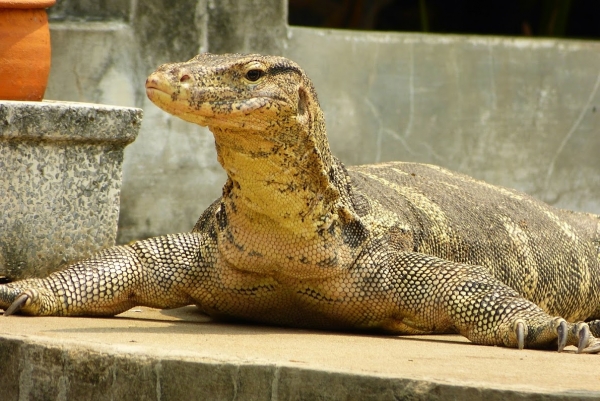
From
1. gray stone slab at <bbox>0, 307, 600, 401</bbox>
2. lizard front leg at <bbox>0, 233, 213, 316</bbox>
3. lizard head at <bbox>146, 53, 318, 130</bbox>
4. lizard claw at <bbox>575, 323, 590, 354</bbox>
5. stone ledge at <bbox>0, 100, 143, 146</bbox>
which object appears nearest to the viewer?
gray stone slab at <bbox>0, 307, 600, 401</bbox>

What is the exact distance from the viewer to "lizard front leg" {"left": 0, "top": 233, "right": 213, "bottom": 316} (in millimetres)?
5789

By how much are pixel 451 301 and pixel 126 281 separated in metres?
1.77

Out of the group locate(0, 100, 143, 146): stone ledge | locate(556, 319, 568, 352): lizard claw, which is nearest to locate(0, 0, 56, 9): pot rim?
locate(0, 100, 143, 146): stone ledge

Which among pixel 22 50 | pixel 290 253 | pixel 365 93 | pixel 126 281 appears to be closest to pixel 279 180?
pixel 290 253

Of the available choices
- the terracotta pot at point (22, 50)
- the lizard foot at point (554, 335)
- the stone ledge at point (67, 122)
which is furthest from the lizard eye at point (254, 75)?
the terracotta pot at point (22, 50)

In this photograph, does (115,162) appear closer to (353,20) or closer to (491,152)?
(491,152)

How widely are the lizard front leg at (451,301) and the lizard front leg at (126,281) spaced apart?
987mm

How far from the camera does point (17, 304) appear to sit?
18.5 ft

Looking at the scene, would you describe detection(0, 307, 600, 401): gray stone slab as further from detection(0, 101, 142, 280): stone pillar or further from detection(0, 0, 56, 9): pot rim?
detection(0, 0, 56, 9): pot rim

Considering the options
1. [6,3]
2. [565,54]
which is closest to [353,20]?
[565,54]

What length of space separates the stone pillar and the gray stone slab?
1.24 meters

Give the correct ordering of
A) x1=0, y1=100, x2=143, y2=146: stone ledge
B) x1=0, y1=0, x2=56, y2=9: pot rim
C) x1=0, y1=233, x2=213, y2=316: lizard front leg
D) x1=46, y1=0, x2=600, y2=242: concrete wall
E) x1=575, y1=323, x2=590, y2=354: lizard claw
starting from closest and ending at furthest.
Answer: x1=575, y1=323, x2=590, y2=354: lizard claw < x1=0, y1=233, x2=213, y2=316: lizard front leg < x1=0, y1=100, x2=143, y2=146: stone ledge < x1=0, y1=0, x2=56, y2=9: pot rim < x1=46, y1=0, x2=600, y2=242: concrete wall

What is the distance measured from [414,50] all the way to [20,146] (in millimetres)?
4219

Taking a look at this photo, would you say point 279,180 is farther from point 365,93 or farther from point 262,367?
point 365,93
